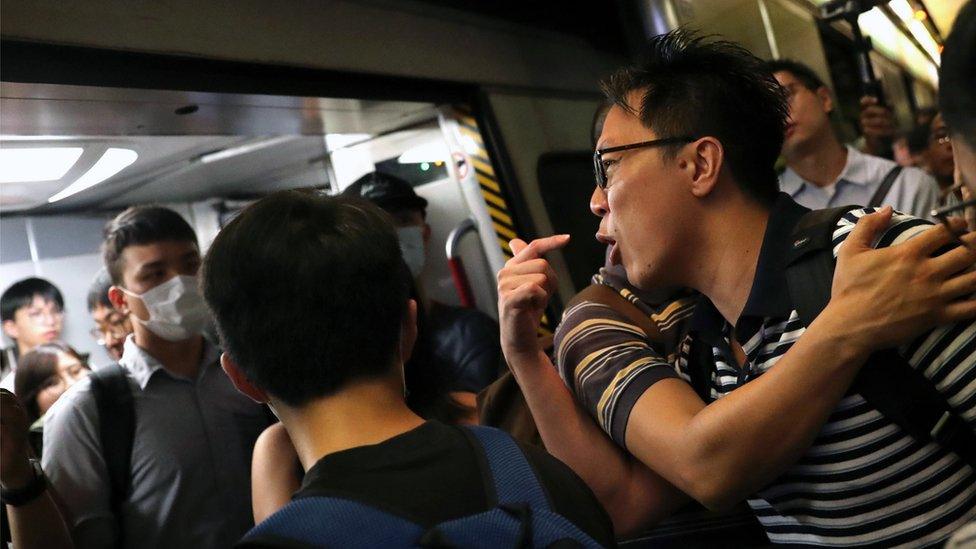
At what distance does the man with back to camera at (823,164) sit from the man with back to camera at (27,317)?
2.64m

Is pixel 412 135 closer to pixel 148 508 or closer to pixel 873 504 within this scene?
pixel 148 508

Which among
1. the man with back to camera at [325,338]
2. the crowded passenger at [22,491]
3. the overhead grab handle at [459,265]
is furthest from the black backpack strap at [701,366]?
the overhead grab handle at [459,265]

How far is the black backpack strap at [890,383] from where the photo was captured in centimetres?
149

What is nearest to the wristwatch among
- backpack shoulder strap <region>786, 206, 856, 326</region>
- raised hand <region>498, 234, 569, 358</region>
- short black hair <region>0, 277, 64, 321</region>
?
short black hair <region>0, 277, 64, 321</region>

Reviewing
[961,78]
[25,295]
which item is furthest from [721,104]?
[25,295]

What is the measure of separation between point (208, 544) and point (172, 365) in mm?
549

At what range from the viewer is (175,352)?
115 inches

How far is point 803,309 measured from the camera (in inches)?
63.2

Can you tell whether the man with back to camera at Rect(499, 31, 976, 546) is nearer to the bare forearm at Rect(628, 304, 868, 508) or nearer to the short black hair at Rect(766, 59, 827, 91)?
the bare forearm at Rect(628, 304, 868, 508)

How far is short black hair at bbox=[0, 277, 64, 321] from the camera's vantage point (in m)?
2.57

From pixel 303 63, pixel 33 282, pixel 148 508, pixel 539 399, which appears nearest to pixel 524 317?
pixel 539 399

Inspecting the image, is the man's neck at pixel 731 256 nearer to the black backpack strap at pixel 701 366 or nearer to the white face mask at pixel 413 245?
the black backpack strap at pixel 701 366

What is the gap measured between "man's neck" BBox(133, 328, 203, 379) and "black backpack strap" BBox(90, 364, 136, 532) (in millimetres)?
115

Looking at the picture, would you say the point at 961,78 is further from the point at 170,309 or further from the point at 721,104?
the point at 170,309
